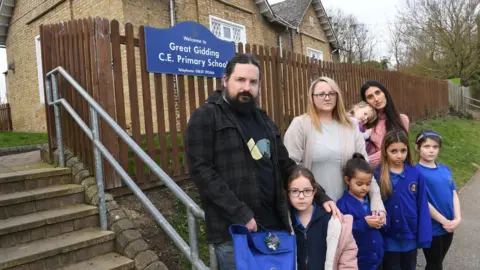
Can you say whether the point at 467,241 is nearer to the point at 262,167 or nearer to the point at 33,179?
the point at 262,167

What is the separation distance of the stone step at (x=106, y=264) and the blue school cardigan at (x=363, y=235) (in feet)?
6.01

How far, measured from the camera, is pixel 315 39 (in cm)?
1875

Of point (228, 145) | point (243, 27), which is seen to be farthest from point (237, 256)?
point (243, 27)

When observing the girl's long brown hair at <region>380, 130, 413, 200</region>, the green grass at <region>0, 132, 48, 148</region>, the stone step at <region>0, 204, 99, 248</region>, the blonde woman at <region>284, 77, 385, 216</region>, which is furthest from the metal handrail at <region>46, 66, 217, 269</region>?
the green grass at <region>0, 132, 48, 148</region>

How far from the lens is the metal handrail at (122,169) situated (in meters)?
1.87

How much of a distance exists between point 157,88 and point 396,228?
9.78ft

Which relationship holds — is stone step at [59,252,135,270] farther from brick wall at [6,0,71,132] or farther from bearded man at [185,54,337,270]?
brick wall at [6,0,71,132]

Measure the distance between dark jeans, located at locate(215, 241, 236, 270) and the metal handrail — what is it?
0.05m

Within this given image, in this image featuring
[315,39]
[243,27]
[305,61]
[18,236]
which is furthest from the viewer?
[315,39]

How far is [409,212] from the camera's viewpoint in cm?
274

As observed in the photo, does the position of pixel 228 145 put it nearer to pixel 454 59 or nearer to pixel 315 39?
pixel 315 39

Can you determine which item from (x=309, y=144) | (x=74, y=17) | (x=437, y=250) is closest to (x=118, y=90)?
(x=309, y=144)

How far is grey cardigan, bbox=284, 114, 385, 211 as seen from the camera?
2.56 metres

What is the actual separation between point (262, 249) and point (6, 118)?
1650 centimetres
